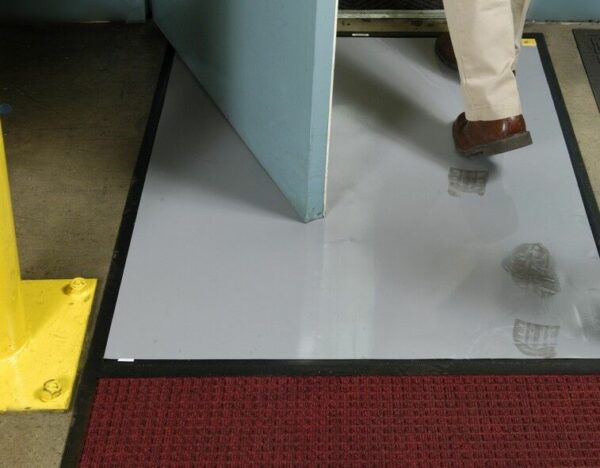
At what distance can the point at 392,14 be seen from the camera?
256 cm

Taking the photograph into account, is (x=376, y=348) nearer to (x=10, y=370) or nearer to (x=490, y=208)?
(x=490, y=208)

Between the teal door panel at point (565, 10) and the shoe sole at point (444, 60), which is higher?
the teal door panel at point (565, 10)

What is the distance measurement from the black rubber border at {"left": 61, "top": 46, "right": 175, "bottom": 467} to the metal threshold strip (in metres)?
0.60

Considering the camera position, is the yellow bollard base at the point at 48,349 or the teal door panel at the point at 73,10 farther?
the teal door panel at the point at 73,10

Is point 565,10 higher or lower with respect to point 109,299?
higher

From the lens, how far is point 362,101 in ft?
7.46

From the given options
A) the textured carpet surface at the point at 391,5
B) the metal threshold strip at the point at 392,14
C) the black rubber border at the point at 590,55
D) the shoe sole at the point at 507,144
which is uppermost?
the shoe sole at the point at 507,144

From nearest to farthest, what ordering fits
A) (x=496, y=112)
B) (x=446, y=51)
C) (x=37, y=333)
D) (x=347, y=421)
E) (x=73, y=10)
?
(x=347, y=421), (x=37, y=333), (x=496, y=112), (x=446, y=51), (x=73, y=10)

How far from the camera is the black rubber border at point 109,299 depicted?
1.57m

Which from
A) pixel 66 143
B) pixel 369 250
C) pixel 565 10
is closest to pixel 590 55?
pixel 565 10

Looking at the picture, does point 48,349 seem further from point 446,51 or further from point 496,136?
point 446,51

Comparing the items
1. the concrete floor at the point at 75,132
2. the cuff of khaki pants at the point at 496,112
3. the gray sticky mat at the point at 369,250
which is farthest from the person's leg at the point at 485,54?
the concrete floor at the point at 75,132

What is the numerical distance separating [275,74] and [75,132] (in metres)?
0.61

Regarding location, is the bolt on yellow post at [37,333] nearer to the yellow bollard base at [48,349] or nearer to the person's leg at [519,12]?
the yellow bollard base at [48,349]
